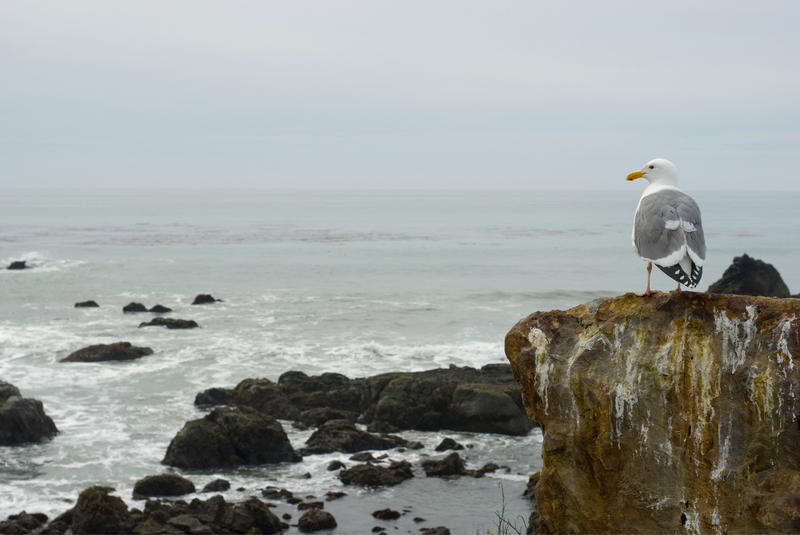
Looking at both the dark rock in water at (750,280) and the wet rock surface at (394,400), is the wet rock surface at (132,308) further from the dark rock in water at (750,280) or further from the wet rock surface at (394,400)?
the dark rock in water at (750,280)

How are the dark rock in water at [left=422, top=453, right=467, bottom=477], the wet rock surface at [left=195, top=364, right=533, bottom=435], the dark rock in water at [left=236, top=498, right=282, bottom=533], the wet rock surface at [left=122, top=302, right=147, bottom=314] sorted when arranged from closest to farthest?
1. the dark rock in water at [left=236, top=498, right=282, bottom=533]
2. the dark rock in water at [left=422, top=453, right=467, bottom=477]
3. the wet rock surface at [left=195, top=364, right=533, bottom=435]
4. the wet rock surface at [left=122, top=302, right=147, bottom=314]

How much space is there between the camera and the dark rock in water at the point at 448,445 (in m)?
23.4

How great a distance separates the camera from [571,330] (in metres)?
8.59

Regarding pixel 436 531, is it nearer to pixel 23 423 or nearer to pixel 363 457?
pixel 363 457

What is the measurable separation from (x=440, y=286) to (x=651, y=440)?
52.8 m

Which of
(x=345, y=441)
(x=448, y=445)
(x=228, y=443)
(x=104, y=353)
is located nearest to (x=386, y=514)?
(x=345, y=441)

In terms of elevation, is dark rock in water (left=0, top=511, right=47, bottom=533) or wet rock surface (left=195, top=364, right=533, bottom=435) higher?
wet rock surface (left=195, top=364, right=533, bottom=435)

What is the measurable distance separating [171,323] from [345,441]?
1978 centimetres

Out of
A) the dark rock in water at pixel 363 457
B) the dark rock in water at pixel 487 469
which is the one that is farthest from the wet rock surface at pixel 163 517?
the dark rock in water at pixel 487 469

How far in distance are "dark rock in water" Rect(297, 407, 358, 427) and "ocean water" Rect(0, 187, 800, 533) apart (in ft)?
4.77

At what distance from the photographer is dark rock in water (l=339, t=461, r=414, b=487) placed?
813 inches

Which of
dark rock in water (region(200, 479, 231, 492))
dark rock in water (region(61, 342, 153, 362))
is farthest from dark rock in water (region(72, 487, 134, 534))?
dark rock in water (region(61, 342, 153, 362))

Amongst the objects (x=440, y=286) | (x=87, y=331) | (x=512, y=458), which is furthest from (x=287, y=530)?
(x=440, y=286)

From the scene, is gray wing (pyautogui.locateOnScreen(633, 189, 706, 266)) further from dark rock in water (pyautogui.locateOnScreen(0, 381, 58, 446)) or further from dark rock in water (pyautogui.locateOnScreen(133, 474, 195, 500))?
dark rock in water (pyautogui.locateOnScreen(0, 381, 58, 446))
